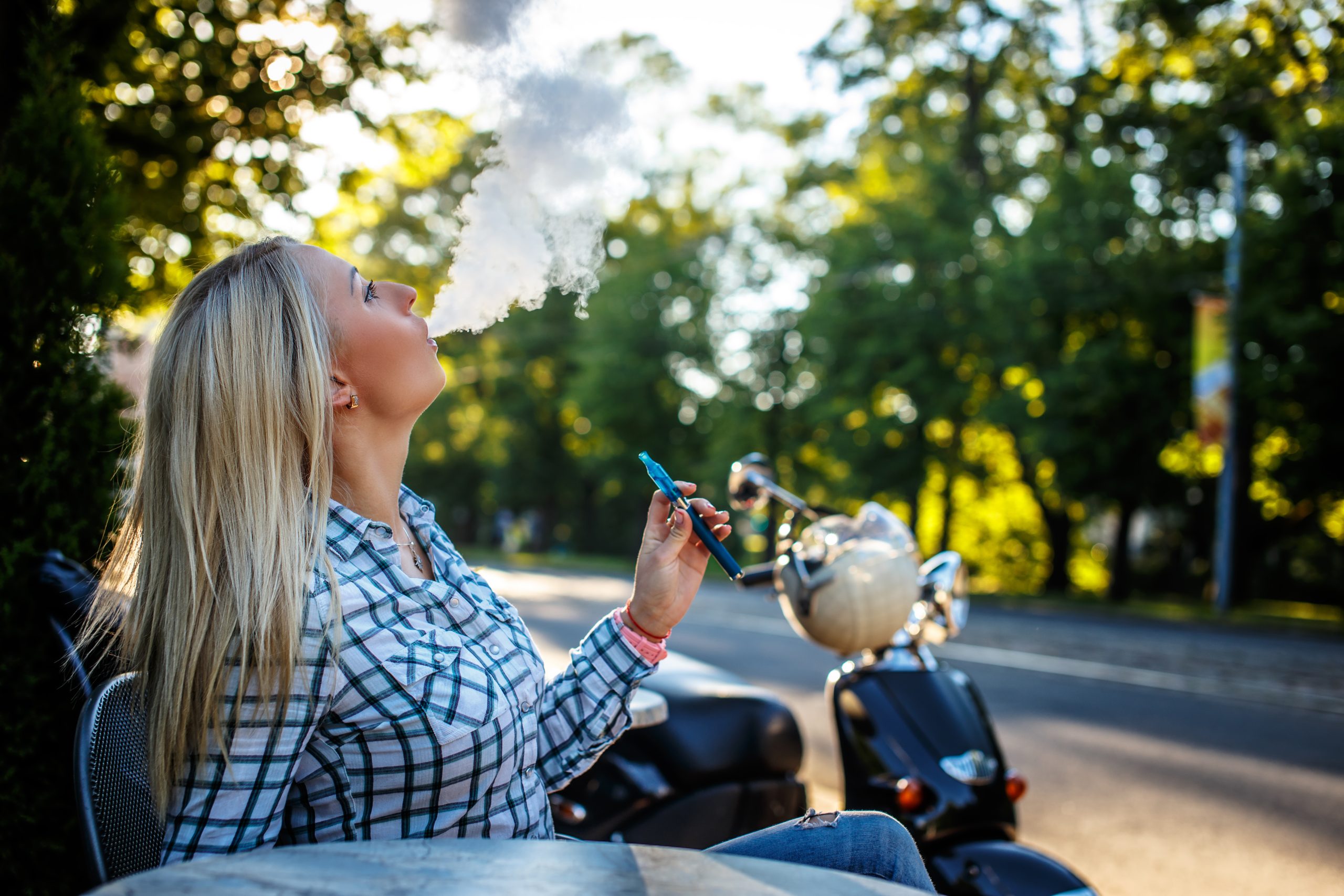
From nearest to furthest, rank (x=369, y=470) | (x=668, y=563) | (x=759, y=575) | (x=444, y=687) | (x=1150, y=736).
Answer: (x=444, y=687) → (x=369, y=470) → (x=668, y=563) → (x=759, y=575) → (x=1150, y=736)

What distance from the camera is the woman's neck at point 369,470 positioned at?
1.76m

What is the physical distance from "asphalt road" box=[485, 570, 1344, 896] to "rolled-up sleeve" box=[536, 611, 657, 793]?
148 centimetres

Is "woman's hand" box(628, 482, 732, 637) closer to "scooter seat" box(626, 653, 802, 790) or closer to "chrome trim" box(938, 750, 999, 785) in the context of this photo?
"scooter seat" box(626, 653, 802, 790)

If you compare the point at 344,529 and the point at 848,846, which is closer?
the point at 848,846

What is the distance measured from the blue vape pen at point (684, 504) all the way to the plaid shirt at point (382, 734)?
1.22ft

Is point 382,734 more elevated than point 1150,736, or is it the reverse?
point 382,734

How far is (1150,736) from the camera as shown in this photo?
6.23 metres

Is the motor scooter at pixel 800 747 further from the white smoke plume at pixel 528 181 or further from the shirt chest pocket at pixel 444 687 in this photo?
the shirt chest pocket at pixel 444 687

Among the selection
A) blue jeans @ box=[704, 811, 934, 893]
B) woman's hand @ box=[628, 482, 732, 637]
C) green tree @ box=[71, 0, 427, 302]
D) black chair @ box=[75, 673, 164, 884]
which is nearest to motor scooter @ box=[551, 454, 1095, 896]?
woman's hand @ box=[628, 482, 732, 637]

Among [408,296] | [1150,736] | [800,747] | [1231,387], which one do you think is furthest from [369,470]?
[1231,387]

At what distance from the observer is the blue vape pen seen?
179 centimetres

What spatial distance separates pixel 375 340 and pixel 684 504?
2.03 feet

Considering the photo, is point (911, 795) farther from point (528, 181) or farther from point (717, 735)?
point (528, 181)

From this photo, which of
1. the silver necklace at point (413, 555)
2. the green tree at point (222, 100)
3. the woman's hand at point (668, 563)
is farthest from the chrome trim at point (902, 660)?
the green tree at point (222, 100)
